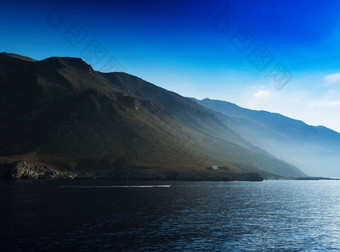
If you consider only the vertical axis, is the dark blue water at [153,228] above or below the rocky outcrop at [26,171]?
below

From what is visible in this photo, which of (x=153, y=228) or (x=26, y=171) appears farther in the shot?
(x=26, y=171)

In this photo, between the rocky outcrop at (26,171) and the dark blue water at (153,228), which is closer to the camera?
the dark blue water at (153,228)

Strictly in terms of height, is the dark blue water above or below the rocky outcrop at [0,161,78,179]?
below

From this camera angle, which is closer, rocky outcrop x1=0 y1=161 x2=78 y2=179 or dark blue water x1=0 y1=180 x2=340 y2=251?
dark blue water x1=0 y1=180 x2=340 y2=251

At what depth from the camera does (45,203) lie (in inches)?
2972

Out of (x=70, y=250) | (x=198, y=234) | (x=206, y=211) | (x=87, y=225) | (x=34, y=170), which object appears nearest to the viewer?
(x=70, y=250)

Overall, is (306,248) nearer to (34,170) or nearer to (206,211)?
(206,211)

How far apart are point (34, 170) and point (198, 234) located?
15852 centimetres

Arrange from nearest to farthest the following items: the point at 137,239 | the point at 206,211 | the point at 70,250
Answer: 1. the point at 70,250
2. the point at 137,239
3. the point at 206,211

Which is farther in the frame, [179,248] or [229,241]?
[229,241]

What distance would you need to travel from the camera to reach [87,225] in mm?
53156

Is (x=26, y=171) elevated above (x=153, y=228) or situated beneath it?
elevated above

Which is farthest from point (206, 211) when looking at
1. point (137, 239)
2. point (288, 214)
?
point (137, 239)

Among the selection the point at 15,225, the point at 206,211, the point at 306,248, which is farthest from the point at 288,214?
the point at 15,225
